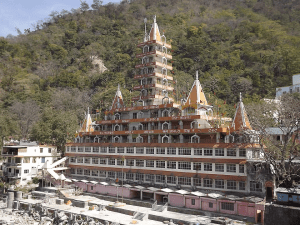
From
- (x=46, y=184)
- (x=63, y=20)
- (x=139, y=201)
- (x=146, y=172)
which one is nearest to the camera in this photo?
(x=139, y=201)

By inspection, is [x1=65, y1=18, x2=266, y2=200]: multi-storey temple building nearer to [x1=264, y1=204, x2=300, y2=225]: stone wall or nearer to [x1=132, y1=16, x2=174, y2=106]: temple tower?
[x1=132, y1=16, x2=174, y2=106]: temple tower

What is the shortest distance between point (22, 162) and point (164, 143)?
92.1 feet

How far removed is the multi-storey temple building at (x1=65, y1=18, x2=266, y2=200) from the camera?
3538 cm

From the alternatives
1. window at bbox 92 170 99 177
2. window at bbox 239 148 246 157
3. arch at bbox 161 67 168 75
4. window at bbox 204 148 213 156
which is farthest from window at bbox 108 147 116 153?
window at bbox 239 148 246 157

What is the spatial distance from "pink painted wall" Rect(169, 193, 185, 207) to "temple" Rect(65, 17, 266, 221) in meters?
2.15

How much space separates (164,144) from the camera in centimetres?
4078

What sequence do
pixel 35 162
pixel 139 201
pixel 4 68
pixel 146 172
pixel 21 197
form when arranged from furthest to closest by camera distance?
pixel 4 68
pixel 35 162
pixel 21 197
pixel 146 172
pixel 139 201

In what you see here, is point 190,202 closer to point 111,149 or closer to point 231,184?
point 231,184

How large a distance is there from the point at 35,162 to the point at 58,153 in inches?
255

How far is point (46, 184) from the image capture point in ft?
163

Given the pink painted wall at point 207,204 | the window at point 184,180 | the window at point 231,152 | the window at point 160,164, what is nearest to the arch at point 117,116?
the window at point 160,164

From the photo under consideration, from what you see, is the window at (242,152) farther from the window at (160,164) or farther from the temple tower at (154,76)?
the temple tower at (154,76)

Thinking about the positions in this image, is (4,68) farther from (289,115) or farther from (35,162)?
(289,115)

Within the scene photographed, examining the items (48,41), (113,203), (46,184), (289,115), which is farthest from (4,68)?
(289,115)
